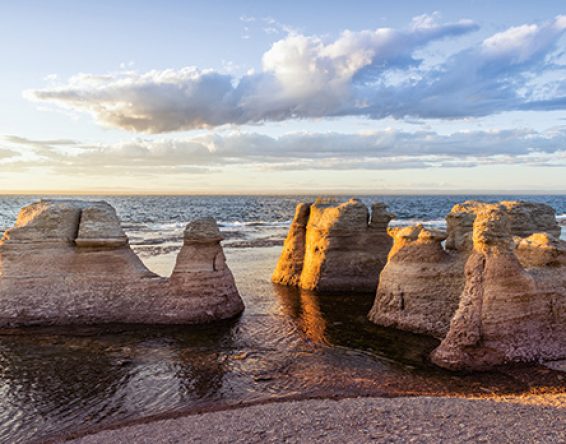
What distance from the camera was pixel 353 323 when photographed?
1769 centimetres

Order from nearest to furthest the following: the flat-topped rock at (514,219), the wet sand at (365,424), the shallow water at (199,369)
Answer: the wet sand at (365,424), the shallow water at (199,369), the flat-topped rock at (514,219)

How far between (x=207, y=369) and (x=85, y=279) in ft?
21.4

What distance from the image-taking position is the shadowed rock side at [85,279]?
16.7 metres

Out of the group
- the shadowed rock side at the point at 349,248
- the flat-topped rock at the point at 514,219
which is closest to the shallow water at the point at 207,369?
the shadowed rock side at the point at 349,248

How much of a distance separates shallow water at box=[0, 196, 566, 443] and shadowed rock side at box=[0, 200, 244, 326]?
0.64 meters

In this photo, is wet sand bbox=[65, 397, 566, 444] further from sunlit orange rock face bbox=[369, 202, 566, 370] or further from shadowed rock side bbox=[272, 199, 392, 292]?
shadowed rock side bbox=[272, 199, 392, 292]

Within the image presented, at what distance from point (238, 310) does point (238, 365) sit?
5.28 meters

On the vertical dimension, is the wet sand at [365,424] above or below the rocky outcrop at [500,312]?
below

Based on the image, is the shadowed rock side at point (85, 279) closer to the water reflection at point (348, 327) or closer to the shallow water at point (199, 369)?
the shallow water at point (199, 369)

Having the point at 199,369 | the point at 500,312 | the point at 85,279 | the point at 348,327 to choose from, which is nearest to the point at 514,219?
the point at 500,312

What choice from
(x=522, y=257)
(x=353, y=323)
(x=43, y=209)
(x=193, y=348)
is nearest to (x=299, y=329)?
(x=353, y=323)

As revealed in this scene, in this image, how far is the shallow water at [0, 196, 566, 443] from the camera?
1100 centimetres

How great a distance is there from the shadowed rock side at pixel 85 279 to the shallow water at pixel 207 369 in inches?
25.1

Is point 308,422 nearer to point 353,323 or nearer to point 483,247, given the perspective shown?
point 483,247
